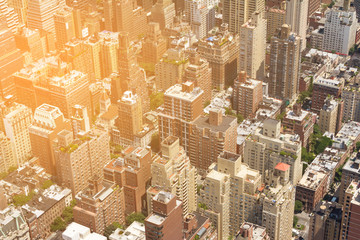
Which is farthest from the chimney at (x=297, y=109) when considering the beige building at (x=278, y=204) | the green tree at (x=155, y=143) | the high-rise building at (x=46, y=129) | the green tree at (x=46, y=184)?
the green tree at (x=46, y=184)

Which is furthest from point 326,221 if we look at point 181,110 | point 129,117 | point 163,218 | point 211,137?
point 129,117

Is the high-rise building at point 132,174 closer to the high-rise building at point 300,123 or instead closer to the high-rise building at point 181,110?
the high-rise building at point 181,110

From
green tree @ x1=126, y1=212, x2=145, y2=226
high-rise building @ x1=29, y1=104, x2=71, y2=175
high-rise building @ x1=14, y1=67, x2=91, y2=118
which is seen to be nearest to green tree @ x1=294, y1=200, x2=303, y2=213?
green tree @ x1=126, y1=212, x2=145, y2=226

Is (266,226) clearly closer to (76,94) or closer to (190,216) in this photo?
(190,216)

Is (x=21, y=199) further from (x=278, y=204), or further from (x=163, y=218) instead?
(x=278, y=204)

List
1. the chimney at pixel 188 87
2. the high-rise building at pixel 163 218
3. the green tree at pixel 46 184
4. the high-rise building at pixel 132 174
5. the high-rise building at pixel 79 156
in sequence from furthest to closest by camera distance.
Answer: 1. the chimney at pixel 188 87
2. the green tree at pixel 46 184
3. the high-rise building at pixel 79 156
4. the high-rise building at pixel 132 174
5. the high-rise building at pixel 163 218

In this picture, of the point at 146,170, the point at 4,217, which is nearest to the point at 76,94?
the point at 146,170

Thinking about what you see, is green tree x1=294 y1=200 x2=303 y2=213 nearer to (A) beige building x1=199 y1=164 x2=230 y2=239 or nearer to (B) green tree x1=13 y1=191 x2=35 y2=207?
(A) beige building x1=199 y1=164 x2=230 y2=239
